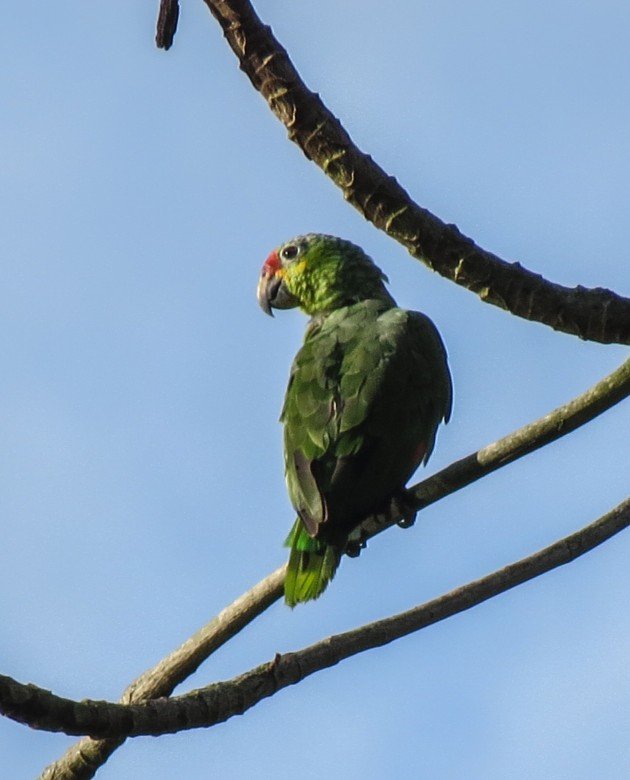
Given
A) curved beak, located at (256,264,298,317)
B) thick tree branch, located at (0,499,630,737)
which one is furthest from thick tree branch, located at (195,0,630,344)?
curved beak, located at (256,264,298,317)

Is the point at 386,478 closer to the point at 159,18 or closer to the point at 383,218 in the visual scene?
the point at 383,218

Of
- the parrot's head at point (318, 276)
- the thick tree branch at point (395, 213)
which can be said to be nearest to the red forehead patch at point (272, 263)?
the parrot's head at point (318, 276)

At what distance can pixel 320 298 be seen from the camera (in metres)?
6.47

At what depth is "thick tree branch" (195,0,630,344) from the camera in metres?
3.41

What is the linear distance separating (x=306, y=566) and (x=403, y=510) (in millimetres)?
510

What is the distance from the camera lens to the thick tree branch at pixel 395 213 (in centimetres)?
341

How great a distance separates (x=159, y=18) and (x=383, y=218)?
0.84 metres

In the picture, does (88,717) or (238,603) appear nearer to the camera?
(88,717)

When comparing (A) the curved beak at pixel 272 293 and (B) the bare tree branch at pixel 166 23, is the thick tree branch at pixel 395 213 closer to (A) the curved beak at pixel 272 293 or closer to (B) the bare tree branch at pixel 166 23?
(B) the bare tree branch at pixel 166 23

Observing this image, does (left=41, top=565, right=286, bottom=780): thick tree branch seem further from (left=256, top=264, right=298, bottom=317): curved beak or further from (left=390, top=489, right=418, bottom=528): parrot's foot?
(left=256, top=264, right=298, bottom=317): curved beak

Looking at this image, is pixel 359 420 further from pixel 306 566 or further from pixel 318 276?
pixel 318 276

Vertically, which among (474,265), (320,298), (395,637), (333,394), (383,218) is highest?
(320,298)

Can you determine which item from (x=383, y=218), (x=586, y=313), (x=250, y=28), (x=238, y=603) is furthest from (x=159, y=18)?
(x=238, y=603)

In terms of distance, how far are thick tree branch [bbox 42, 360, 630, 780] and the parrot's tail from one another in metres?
0.17
